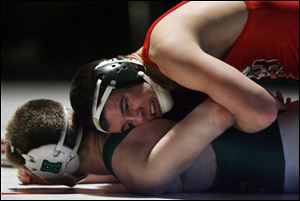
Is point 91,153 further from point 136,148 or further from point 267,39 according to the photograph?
point 267,39

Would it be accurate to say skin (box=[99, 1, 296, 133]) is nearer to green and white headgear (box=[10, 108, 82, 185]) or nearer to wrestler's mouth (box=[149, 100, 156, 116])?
wrestler's mouth (box=[149, 100, 156, 116])

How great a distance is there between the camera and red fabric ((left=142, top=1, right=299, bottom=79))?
2219 millimetres

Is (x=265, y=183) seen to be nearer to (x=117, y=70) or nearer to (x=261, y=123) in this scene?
(x=261, y=123)

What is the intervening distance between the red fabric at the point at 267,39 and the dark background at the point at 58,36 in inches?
146

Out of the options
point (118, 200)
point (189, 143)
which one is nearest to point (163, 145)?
point (189, 143)

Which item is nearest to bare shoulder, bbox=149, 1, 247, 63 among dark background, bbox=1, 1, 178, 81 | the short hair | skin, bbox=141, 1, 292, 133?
skin, bbox=141, 1, 292, 133

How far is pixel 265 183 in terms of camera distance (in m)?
2.19

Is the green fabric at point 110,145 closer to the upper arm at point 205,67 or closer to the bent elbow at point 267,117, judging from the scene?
the upper arm at point 205,67

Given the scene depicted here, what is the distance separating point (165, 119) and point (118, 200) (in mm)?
350

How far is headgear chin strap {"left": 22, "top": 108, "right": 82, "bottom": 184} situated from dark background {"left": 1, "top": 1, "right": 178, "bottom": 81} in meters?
3.66

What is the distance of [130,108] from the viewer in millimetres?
2188

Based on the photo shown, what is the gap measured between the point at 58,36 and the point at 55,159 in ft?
13.7

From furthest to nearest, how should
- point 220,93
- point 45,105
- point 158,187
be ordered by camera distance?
point 45,105 → point 158,187 → point 220,93

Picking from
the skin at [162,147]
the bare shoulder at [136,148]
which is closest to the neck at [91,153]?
the skin at [162,147]
